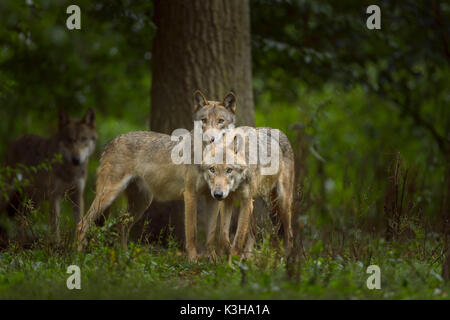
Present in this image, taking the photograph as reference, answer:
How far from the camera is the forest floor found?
201 inches

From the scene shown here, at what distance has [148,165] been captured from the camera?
8203 millimetres

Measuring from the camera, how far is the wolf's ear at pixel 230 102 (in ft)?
25.9

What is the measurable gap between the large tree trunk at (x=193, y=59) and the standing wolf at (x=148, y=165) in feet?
1.93

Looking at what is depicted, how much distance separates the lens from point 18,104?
1525 cm

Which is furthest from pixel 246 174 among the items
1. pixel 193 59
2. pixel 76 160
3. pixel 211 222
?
pixel 76 160

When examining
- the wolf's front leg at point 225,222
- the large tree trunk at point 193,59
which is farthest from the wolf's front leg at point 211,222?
the large tree trunk at point 193,59

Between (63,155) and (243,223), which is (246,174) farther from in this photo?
(63,155)

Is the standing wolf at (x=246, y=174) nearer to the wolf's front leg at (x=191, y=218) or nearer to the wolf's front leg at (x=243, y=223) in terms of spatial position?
the wolf's front leg at (x=243, y=223)

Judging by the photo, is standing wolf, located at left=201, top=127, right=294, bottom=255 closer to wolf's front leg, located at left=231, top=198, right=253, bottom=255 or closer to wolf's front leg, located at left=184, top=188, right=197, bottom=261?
wolf's front leg, located at left=231, top=198, right=253, bottom=255

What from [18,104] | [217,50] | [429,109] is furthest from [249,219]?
[429,109]

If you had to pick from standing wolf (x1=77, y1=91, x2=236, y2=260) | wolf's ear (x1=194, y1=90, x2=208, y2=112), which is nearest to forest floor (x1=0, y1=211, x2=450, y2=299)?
standing wolf (x1=77, y1=91, x2=236, y2=260)
